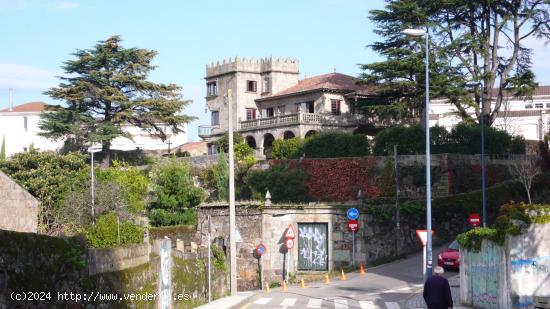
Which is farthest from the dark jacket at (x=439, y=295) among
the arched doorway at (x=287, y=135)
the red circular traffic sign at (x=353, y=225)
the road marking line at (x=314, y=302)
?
the arched doorway at (x=287, y=135)

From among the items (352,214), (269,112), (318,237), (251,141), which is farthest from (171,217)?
(269,112)

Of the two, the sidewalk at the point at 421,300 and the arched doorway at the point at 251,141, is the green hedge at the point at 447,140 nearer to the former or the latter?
the arched doorway at the point at 251,141

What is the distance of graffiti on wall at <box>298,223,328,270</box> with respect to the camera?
44.8 m

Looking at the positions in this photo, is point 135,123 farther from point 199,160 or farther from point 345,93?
point 345,93

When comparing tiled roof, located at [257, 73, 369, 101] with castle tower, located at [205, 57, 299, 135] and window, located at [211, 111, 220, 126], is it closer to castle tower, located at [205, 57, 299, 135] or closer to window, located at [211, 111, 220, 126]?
castle tower, located at [205, 57, 299, 135]

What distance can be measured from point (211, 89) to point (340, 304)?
5536cm

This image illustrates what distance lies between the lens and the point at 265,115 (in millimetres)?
77688

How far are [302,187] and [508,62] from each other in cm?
1755

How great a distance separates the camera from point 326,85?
7100cm

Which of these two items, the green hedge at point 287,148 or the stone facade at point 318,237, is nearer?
the stone facade at point 318,237

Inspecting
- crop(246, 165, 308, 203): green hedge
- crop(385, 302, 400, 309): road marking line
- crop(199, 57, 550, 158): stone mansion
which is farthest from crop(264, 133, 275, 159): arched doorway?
crop(385, 302, 400, 309): road marking line

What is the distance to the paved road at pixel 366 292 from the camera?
27.7 metres

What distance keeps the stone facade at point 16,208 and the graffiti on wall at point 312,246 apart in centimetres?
1676

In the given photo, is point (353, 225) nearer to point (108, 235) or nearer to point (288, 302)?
point (288, 302)
